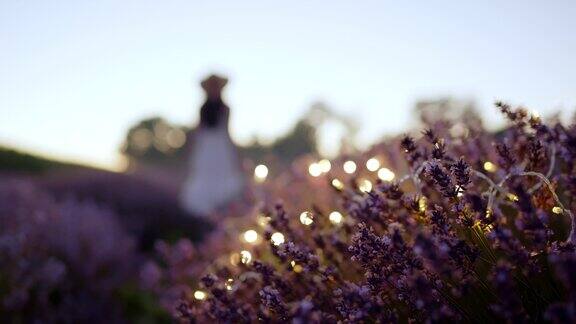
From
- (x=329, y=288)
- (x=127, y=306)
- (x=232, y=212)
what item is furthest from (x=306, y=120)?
(x=329, y=288)

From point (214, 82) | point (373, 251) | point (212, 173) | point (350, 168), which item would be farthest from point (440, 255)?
point (214, 82)

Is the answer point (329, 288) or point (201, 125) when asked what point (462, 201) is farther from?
point (201, 125)

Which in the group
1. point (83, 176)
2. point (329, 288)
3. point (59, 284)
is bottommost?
point (83, 176)

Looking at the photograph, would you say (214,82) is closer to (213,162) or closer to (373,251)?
(213,162)

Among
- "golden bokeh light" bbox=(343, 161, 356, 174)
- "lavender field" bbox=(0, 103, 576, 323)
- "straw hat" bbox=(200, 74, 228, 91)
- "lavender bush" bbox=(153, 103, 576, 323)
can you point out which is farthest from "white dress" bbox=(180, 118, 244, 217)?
"lavender bush" bbox=(153, 103, 576, 323)

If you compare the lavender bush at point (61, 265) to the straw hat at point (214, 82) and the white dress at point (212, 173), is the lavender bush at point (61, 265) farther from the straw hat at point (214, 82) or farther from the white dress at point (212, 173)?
the straw hat at point (214, 82)

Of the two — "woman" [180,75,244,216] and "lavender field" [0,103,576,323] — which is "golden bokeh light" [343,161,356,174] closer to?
"lavender field" [0,103,576,323]

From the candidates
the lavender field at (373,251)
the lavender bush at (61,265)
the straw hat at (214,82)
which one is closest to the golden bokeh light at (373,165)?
the lavender field at (373,251)
